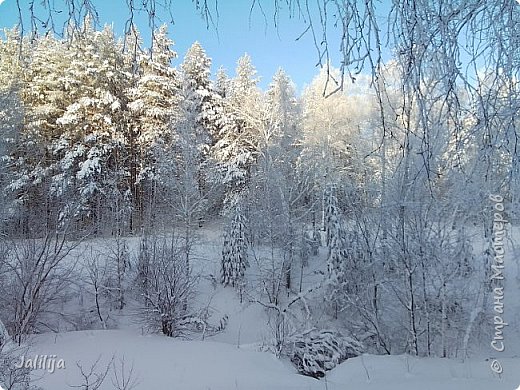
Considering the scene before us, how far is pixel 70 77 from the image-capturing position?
11.0 m

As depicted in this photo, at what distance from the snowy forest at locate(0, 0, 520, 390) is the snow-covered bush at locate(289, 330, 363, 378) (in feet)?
0.09

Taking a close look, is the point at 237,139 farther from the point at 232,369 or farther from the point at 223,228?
the point at 232,369

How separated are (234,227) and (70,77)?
5.50m

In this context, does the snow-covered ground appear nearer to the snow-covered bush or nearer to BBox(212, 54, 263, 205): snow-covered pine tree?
the snow-covered bush

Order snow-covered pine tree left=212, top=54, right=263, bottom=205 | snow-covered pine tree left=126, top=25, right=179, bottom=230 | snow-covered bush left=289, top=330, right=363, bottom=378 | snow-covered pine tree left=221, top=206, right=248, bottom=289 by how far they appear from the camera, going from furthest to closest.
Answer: snow-covered pine tree left=212, top=54, right=263, bottom=205 → snow-covered pine tree left=126, top=25, right=179, bottom=230 → snow-covered pine tree left=221, top=206, right=248, bottom=289 → snow-covered bush left=289, top=330, right=363, bottom=378

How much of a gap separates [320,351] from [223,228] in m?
5.42

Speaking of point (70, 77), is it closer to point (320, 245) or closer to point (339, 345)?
point (320, 245)

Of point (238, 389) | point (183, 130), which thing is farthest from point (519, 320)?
point (183, 130)

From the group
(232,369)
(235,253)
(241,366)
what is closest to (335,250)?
(235,253)

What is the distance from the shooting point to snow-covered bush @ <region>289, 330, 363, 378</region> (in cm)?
639

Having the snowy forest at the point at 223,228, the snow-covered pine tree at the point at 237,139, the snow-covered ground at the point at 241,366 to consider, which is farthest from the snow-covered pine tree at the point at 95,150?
the snow-covered ground at the point at 241,366

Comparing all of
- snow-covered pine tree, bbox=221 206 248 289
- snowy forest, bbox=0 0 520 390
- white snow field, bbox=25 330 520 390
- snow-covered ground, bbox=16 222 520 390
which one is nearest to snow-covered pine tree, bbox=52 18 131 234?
snowy forest, bbox=0 0 520 390

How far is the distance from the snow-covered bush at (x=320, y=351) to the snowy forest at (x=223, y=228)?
26 mm

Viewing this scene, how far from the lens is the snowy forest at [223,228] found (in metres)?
7.47
